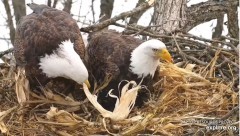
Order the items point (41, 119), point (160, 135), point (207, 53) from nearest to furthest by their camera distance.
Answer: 1. point (160, 135)
2. point (41, 119)
3. point (207, 53)

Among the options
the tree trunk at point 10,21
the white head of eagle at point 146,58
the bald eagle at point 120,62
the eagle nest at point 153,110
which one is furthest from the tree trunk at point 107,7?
the white head of eagle at point 146,58

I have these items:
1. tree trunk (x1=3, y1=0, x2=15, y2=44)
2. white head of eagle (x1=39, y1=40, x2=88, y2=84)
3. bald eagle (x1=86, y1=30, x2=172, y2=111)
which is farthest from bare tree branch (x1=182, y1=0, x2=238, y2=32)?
tree trunk (x1=3, y1=0, x2=15, y2=44)

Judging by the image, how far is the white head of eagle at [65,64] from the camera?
12.3 ft

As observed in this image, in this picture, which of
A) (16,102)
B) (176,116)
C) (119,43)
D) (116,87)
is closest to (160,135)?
(176,116)

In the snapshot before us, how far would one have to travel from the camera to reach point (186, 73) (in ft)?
14.1

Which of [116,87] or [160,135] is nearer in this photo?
[160,135]

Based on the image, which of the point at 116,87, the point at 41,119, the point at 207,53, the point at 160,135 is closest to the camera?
the point at 160,135

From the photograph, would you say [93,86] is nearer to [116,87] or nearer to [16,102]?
[116,87]

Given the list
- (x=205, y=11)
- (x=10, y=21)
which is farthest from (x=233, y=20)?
(x=10, y=21)

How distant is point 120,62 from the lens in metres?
4.09

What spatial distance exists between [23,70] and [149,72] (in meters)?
1.06

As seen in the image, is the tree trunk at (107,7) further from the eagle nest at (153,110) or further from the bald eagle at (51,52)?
the bald eagle at (51,52)

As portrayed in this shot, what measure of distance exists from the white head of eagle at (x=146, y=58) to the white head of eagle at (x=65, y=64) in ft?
1.56

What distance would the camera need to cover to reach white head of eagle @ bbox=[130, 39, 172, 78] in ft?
12.9
